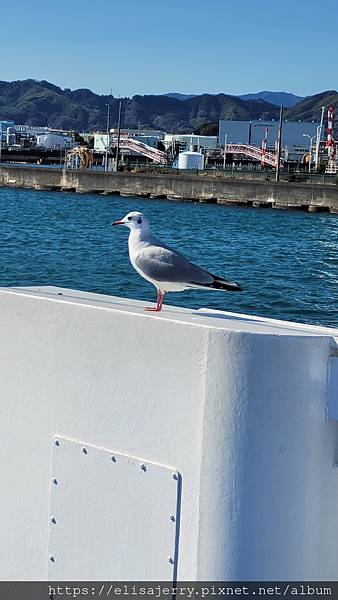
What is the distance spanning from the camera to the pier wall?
54000 mm

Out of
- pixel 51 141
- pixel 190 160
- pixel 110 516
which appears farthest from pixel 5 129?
pixel 110 516

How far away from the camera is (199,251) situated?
28.6 m

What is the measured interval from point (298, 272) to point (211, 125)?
14459 cm

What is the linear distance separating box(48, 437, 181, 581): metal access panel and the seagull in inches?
40.0

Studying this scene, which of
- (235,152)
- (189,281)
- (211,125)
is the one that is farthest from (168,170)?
(211,125)

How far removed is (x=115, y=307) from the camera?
2.44 meters

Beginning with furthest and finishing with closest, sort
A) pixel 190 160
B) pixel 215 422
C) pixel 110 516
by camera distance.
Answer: pixel 190 160, pixel 110 516, pixel 215 422

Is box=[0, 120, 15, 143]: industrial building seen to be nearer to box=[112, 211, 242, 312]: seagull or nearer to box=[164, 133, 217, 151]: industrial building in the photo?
box=[164, 133, 217, 151]: industrial building

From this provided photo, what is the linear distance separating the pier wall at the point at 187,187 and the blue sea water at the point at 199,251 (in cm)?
188

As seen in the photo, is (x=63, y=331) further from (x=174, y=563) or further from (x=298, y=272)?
(x=298, y=272)

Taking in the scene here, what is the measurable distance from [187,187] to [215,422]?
57.7 metres

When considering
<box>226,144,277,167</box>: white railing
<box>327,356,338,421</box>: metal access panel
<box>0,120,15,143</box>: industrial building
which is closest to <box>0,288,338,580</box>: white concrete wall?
<box>327,356,338,421</box>: metal access panel

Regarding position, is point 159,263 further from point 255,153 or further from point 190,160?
point 255,153

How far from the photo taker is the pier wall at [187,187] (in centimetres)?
5400
